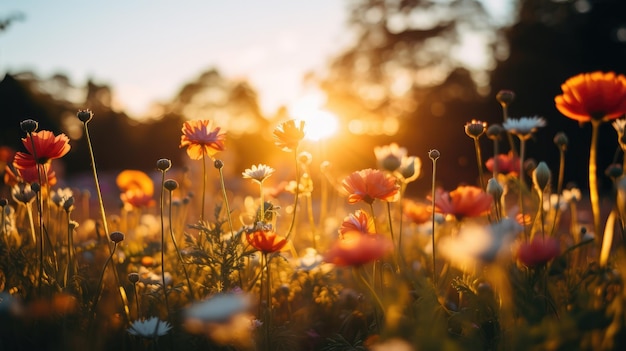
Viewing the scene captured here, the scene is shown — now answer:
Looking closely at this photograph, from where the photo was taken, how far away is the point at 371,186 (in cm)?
129

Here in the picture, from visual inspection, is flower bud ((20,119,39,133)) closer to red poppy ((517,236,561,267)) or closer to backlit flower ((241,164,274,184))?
backlit flower ((241,164,274,184))

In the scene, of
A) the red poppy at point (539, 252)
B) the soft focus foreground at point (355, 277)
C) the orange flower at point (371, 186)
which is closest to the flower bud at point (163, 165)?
the soft focus foreground at point (355, 277)

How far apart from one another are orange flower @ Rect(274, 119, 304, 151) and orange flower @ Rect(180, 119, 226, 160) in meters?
0.17

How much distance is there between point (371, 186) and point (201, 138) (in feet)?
1.77

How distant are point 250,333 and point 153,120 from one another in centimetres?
1742

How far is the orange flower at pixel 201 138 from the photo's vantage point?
1540 mm

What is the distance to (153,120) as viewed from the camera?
1772cm

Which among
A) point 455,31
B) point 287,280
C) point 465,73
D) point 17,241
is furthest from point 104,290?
point 455,31

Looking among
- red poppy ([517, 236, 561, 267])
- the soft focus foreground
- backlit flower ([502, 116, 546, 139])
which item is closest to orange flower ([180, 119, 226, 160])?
the soft focus foreground

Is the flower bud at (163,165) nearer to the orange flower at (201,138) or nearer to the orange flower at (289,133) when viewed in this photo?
the orange flower at (201,138)

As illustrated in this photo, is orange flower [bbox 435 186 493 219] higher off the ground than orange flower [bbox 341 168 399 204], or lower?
lower

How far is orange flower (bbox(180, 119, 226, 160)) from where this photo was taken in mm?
1540

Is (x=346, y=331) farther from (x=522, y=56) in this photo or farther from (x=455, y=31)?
(x=455, y=31)

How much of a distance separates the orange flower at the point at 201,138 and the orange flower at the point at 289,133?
0.17 meters
